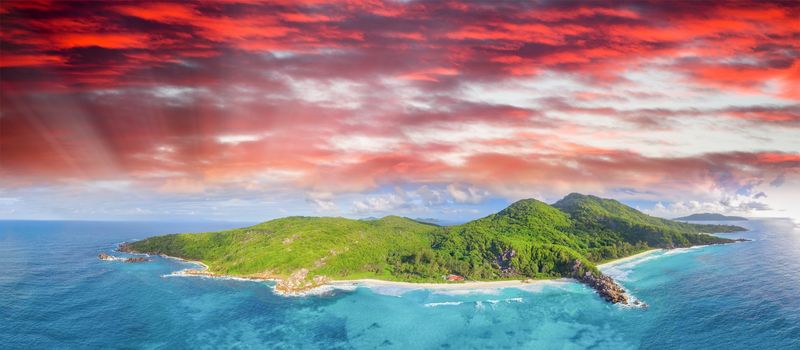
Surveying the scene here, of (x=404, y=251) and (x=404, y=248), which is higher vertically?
(x=404, y=248)

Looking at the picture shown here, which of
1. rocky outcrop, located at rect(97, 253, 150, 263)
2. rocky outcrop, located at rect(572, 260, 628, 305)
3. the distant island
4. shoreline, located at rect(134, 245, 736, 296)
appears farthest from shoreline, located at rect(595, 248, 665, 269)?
rocky outcrop, located at rect(97, 253, 150, 263)

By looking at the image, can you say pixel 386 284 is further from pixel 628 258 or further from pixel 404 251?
pixel 628 258

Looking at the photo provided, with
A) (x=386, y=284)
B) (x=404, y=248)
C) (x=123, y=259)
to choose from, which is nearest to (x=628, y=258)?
(x=404, y=248)

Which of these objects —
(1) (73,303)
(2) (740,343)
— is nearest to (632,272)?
(2) (740,343)

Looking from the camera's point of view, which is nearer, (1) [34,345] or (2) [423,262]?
(1) [34,345]

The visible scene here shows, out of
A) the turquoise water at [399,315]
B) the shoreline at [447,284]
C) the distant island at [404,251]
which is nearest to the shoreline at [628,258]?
the distant island at [404,251]

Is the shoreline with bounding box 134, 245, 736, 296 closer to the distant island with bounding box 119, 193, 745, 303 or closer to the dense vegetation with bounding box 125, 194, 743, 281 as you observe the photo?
the distant island with bounding box 119, 193, 745, 303

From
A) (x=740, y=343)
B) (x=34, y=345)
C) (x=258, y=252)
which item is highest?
(x=258, y=252)

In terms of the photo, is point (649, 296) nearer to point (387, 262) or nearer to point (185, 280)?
point (387, 262)
